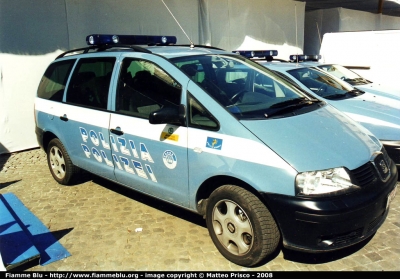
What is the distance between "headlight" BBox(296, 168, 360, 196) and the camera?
2.64 m

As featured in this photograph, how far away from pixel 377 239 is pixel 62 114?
3.79 meters

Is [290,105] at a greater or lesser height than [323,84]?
greater

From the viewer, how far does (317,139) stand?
2953mm

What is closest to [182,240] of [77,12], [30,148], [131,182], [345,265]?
[131,182]

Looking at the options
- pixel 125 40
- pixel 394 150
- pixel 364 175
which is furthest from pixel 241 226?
pixel 125 40

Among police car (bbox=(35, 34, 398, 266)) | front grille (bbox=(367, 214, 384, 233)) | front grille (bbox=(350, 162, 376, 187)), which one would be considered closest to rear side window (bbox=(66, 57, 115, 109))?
police car (bbox=(35, 34, 398, 266))

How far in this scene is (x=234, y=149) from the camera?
2.88 meters

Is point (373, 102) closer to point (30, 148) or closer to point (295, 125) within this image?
point (295, 125)

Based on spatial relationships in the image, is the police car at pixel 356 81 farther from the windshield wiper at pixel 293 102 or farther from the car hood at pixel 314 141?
the car hood at pixel 314 141

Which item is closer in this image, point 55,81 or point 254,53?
point 55,81

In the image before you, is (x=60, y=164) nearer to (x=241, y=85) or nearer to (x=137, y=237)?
(x=137, y=237)

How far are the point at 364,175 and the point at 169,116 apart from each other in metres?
1.65

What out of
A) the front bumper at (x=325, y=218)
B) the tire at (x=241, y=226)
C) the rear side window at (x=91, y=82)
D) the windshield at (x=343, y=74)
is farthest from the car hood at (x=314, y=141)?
the windshield at (x=343, y=74)

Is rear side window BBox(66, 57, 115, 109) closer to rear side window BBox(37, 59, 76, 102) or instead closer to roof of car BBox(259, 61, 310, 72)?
rear side window BBox(37, 59, 76, 102)
